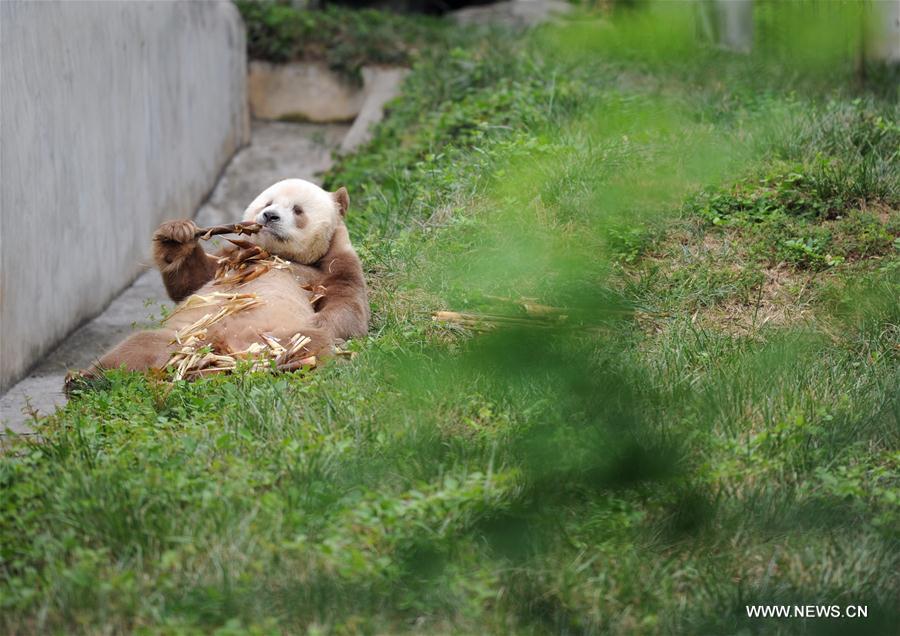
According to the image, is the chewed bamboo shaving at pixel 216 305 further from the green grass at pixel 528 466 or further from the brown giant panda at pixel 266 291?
the green grass at pixel 528 466

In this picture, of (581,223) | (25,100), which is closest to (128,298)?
(25,100)

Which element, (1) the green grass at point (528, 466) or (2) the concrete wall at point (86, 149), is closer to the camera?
(1) the green grass at point (528, 466)

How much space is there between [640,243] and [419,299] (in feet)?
4.96

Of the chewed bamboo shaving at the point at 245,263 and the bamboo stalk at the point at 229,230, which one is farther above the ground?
the bamboo stalk at the point at 229,230

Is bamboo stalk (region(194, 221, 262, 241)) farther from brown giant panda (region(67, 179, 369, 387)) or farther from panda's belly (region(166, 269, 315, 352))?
panda's belly (region(166, 269, 315, 352))

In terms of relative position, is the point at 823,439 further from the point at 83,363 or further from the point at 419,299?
the point at 83,363

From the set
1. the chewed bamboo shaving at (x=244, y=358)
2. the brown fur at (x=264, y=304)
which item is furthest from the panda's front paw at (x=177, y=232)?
the chewed bamboo shaving at (x=244, y=358)

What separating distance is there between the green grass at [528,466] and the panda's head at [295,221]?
55 cm

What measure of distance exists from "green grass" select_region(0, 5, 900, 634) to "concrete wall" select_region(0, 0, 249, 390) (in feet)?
6.00

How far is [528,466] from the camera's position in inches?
140

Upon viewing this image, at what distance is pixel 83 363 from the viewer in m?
6.90

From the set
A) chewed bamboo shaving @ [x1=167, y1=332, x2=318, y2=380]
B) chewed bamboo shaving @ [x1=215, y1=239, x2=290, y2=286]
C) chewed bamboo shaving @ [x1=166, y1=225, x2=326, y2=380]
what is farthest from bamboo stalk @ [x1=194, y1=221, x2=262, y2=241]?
chewed bamboo shaving @ [x1=167, y1=332, x2=318, y2=380]

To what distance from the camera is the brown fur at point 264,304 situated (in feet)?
18.1

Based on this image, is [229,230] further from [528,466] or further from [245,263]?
[528,466]
